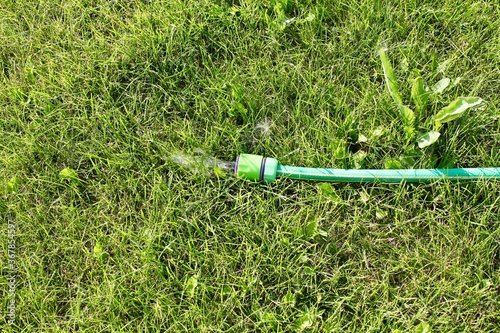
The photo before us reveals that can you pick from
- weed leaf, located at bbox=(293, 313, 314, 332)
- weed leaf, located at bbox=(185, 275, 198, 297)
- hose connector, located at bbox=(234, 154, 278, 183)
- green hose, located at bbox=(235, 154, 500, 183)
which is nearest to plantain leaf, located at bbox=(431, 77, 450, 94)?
green hose, located at bbox=(235, 154, 500, 183)

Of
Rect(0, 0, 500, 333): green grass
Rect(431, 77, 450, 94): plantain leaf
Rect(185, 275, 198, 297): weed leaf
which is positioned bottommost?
Rect(185, 275, 198, 297): weed leaf

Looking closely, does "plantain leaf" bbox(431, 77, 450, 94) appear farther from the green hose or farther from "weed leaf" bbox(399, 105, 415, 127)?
the green hose

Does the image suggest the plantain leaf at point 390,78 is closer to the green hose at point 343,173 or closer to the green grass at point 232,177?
the green grass at point 232,177

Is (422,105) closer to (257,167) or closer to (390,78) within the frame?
(390,78)

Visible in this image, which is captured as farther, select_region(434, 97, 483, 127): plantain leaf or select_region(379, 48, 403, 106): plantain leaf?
select_region(379, 48, 403, 106): plantain leaf

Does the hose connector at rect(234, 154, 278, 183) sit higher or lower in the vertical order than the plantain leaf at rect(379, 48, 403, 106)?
lower

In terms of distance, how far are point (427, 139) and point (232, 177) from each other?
2.49ft

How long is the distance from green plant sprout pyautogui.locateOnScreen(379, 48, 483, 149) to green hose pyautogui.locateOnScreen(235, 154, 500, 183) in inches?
4.8

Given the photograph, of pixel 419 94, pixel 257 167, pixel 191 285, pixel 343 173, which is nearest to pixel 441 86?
pixel 419 94

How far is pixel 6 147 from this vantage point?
79.8 inches

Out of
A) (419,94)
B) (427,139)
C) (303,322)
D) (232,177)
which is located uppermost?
(419,94)

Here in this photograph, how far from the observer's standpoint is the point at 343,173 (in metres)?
1.82

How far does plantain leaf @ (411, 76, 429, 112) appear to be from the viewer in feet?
6.04

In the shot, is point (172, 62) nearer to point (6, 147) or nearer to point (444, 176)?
point (6, 147)
